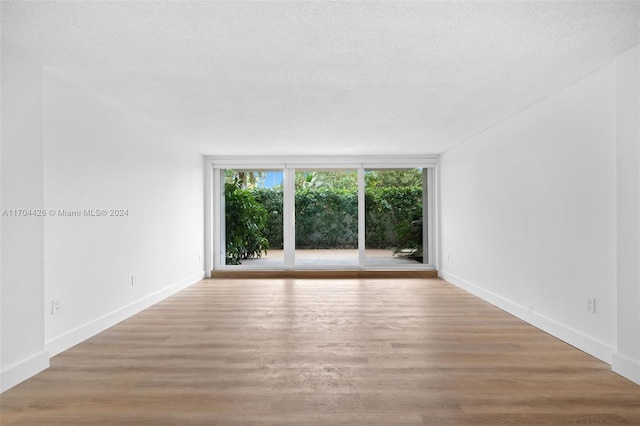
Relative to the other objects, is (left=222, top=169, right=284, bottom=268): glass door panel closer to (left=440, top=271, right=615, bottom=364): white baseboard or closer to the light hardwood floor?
the light hardwood floor

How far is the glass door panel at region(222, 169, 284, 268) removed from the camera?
326 inches

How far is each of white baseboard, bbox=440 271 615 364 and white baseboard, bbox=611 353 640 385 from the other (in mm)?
151

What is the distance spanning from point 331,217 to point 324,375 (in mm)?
5503

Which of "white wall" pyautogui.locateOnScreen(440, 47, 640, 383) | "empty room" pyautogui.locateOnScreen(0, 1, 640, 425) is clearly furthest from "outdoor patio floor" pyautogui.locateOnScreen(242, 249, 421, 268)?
"white wall" pyautogui.locateOnScreen(440, 47, 640, 383)

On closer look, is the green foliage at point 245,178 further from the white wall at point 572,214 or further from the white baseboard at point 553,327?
the white baseboard at point 553,327

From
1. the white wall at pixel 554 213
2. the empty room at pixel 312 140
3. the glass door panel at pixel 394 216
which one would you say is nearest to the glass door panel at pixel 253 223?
the glass door panel at pixel 394 216

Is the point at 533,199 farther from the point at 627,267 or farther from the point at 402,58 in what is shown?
the point at 402,58

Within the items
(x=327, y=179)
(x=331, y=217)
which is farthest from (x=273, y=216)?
(x=327, y=179)

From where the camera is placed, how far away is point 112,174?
4406mm

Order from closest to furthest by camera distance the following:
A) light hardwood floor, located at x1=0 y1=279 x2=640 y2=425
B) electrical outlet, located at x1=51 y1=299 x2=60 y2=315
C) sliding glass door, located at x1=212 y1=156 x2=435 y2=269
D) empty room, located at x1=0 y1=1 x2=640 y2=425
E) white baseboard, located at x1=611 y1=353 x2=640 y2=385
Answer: light hardwood floor, located at x1=0 y1=279 x2=640 y2=425 < empty room, located at x1=0 y1=1 x2=640 y2=425 < white baseboard, located at x1=611 y1=353 x2=640 y2=385 < electrical outlet, located at x1=51 y1=299 x2=60 y2=315 < sliding glass door, located at x1=212 y1=156 x2=435 y2=269

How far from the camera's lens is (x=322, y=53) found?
9.82 ft

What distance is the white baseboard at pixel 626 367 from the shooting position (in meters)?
2.85

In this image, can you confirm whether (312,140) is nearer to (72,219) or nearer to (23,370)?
(72,219)

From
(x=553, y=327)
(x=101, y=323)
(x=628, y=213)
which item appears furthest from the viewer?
(x=101, y=323)
